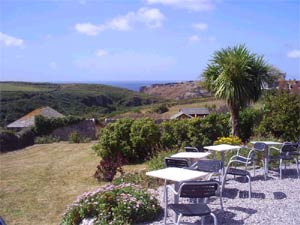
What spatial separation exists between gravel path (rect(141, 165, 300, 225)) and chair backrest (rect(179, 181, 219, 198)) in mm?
833

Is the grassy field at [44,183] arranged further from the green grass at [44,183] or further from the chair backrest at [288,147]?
the chair backrest at [288,147]

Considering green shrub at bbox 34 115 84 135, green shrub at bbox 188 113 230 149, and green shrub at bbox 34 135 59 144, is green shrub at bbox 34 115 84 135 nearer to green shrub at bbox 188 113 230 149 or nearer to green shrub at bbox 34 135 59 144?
green shrub at bbox 34 135 59 144

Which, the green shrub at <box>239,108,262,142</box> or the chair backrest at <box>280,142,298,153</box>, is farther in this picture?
the green shrub at <box>239,108,262,142</box>

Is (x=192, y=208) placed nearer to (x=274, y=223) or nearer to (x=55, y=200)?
(x=274, y=223)

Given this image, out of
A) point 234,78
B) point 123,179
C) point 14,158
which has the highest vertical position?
point 234,78

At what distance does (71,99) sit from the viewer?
69.4 m

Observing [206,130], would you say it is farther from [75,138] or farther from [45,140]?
[45,140]

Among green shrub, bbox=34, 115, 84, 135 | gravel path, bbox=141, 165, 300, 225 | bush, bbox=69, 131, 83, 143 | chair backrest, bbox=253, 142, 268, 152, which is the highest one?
chair backrest, bbox=253, 142, 268, 152

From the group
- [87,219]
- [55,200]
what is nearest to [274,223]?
[87,219]

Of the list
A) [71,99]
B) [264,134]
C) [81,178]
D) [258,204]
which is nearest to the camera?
[258,204]

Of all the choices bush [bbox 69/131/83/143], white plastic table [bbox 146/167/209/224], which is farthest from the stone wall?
white plastic table [bbox 146/167/209/224]

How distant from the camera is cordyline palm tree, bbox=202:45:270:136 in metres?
14.0

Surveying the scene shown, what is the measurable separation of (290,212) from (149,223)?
206 centimetres

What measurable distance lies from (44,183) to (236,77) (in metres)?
7.31
